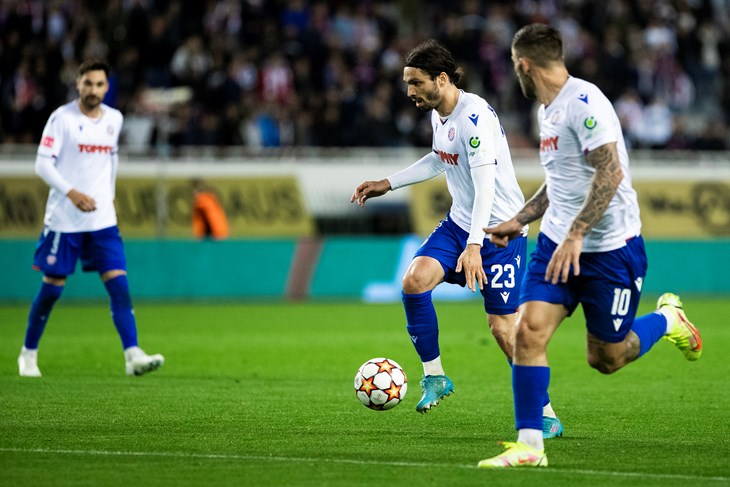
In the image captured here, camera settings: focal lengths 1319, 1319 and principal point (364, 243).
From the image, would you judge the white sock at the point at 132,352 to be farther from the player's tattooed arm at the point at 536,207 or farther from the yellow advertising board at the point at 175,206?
the yellow advertising board at the point at 175,206

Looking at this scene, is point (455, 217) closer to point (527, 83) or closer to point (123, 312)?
point (527, 83)

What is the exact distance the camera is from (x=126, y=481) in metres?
6.49

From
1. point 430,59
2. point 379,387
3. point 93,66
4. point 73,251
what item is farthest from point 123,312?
point 430,59

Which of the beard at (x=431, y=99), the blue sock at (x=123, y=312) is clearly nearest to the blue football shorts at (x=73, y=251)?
the blue sock at (x=123, y=312)

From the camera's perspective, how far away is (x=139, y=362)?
1162 centimetres

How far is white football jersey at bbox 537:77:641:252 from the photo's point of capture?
6.94 metres

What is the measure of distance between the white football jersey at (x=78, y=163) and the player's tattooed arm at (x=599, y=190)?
614 cm

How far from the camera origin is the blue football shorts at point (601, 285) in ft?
23.3

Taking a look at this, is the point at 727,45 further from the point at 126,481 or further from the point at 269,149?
the point at 126,481

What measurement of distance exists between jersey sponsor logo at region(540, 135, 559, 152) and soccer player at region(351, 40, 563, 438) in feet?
4.50

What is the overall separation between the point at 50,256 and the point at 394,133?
13937 millimetres

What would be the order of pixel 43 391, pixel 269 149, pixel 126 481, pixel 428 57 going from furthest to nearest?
pixel 269 149 → pixel 43 391 → pixel 428 57 → pixel 126 481

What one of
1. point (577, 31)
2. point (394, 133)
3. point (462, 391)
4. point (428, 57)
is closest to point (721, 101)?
point (577, 31)

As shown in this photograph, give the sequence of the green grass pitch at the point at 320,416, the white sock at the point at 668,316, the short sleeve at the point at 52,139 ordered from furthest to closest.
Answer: the short sleeve at the point at 52,139 → the white sock at the point at 668,316 → the green grass pitch at the point at 320,416
